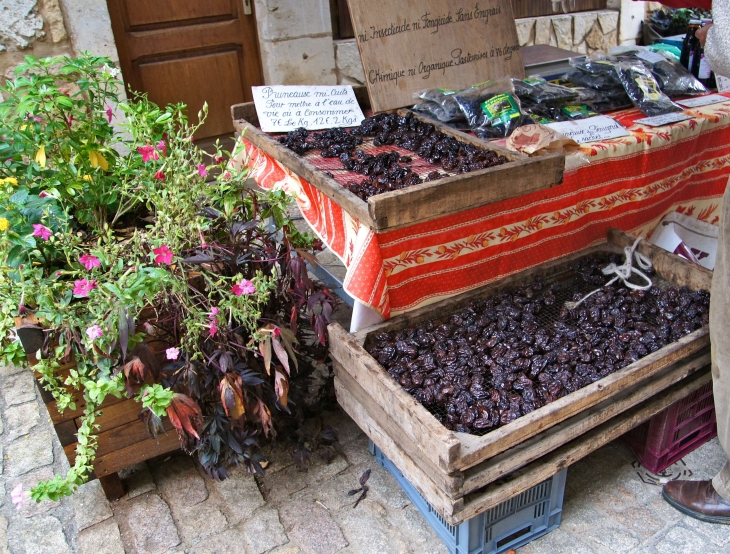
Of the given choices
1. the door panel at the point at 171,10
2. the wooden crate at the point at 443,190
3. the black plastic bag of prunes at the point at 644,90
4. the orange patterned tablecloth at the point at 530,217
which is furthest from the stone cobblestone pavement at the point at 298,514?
the door panel at the point at 171,10

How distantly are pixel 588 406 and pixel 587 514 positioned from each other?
607mm

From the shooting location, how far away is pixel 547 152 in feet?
7.38

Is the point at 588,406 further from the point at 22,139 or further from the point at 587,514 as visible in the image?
the point at 22,139

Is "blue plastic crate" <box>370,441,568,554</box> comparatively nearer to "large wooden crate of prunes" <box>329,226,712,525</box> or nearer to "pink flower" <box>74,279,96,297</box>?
"large wooden crate of prunes" <box>329,226,712,525</box>

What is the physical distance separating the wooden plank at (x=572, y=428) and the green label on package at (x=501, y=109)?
46.7 inches

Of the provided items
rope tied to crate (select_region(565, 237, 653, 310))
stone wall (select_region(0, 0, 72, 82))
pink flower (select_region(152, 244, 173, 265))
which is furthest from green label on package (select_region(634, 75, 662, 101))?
stone wall (select_region(0, 0, 72, 82))

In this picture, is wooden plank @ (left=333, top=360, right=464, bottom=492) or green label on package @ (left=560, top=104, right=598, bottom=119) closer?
wooden plank @ (left=333, top=360, right=464, bottom=492)

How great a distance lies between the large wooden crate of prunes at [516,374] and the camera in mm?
1818

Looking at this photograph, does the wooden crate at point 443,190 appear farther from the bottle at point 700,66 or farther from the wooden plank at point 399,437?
the bottle at point 700,66

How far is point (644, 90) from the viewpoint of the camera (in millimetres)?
2938

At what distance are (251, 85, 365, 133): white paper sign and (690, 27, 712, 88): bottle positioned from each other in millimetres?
1982

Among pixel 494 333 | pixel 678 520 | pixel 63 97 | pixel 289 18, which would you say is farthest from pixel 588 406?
pixel 289 18

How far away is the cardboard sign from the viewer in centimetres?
281

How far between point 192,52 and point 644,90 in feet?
10.7
